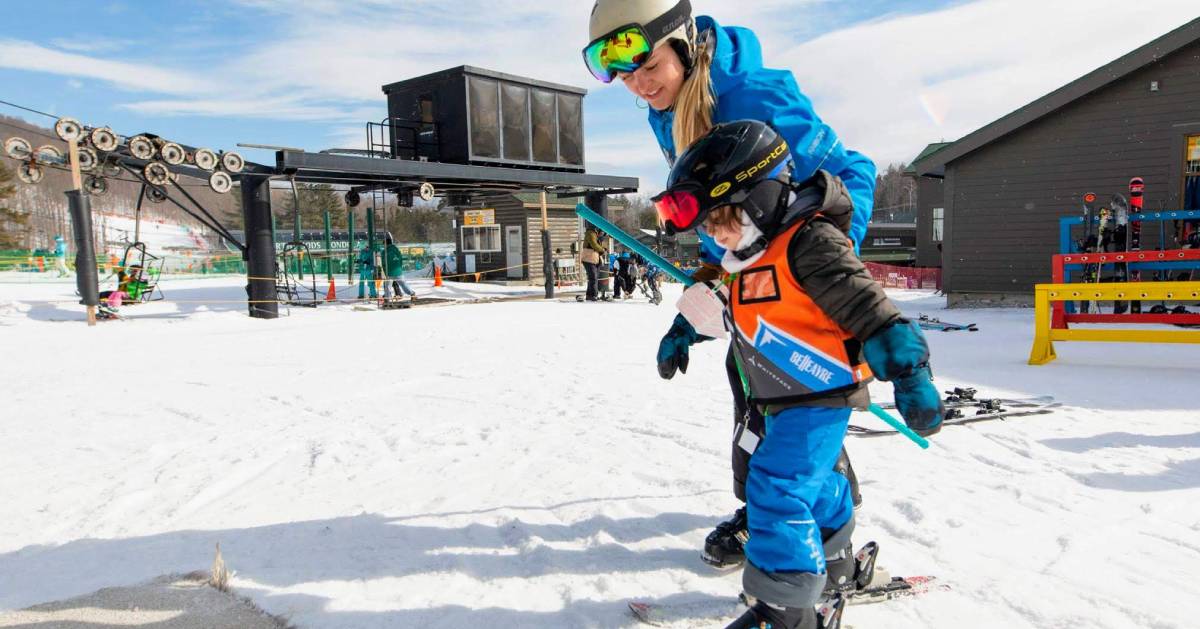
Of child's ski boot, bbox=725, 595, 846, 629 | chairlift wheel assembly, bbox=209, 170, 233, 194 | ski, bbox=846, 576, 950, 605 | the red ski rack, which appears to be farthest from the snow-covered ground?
chairlift wheel assembly, bbox=209, 170, 233, 194

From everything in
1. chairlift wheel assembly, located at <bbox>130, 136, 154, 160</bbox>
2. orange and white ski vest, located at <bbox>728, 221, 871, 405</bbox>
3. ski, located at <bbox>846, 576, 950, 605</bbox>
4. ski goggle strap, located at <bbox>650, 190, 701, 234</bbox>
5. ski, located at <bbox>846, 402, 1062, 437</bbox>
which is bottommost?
ski, located at <bbox>846, 576, 950, 605</bbox>

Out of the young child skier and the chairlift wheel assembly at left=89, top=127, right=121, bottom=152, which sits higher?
the chairlift wheel assembly at left=89, top=127, right=121, bottom=152

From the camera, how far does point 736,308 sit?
1.95 metres

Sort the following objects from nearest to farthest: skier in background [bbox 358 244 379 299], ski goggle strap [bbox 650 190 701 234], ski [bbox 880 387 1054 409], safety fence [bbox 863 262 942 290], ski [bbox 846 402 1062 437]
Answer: ski goggle strap [bbox 650 190 701 234] < ski [bbox 846 402 1062 437] < ski [bbox 880 387 1054 409] < skier in background [bbox 358 244 379 299] < safety fence [bbox 863 262 942 290]

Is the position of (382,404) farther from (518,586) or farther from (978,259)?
(978,259)

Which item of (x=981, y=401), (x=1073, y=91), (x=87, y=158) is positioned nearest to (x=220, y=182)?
(x=87, y=158)

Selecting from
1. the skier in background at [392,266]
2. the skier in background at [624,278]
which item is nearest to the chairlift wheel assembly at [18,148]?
the skier in background at [392,266]

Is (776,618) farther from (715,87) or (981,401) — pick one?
(981,401)

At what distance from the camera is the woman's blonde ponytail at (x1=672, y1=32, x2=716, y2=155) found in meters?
2.14

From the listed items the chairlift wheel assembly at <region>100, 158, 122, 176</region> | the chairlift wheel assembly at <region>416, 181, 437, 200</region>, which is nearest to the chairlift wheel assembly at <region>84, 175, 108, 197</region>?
the chairlift wheel assembly at <region>100, 158, 122, 176</region>

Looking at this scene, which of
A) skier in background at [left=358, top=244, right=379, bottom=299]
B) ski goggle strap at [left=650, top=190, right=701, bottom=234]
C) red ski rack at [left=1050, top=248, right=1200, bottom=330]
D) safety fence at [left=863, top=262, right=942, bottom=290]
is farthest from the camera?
safety fence at [left=863, top=262, right=942, bottom=290]

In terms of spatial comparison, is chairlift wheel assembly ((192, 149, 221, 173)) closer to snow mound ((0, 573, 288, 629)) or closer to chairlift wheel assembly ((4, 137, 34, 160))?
chairlift wheel assembly ((4, 137, 34, 160))

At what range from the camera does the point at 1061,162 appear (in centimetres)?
1331

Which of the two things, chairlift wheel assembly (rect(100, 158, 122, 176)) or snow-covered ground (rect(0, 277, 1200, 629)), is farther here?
chairlift wheel assembly (rect(100, 158, 122, 176))
